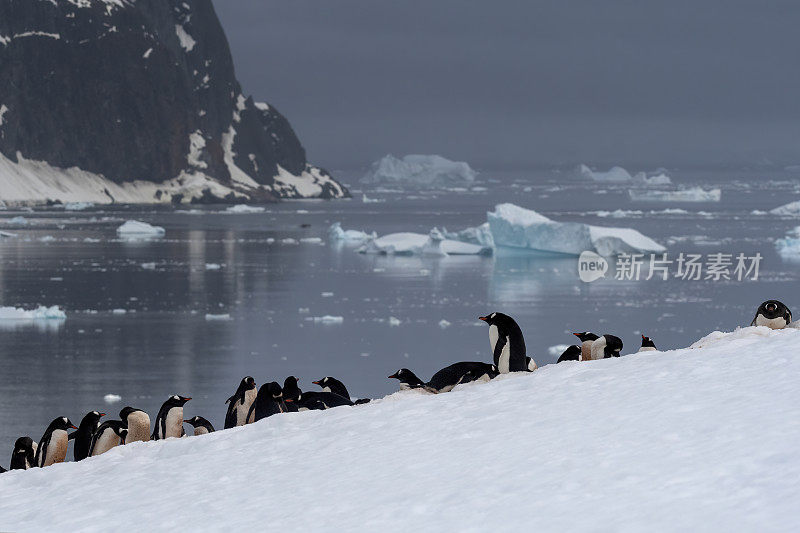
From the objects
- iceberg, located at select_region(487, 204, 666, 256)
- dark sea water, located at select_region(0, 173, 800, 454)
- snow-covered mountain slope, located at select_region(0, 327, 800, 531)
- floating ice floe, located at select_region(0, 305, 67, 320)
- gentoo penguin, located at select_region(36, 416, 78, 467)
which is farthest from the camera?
iceberg, located at select_region(487, 204, 666, 256)

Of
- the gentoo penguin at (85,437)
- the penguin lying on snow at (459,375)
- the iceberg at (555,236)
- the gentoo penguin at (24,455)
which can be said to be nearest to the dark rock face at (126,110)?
the iceberg at (555,236)

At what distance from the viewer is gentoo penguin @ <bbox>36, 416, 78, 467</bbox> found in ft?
26.8

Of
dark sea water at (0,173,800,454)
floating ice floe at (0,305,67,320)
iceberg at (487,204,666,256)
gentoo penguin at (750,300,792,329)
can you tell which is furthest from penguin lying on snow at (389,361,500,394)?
iceberg at (487,204,666,256)

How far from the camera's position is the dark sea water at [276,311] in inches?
672

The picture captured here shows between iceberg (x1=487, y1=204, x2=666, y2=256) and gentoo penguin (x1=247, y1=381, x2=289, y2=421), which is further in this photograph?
iceberg (x1=487, y1=204, x2=666, y2=256)

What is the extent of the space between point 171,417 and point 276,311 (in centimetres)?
1758

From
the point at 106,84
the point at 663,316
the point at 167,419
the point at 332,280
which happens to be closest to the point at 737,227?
the point at 332,280

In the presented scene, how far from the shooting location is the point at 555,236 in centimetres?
4153

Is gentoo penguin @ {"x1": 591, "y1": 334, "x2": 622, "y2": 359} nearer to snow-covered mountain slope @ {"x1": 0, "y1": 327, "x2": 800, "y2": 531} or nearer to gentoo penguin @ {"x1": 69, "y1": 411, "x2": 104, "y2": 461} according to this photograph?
snow-covered mountain slope @ {"x1": 0, "y1": 327, "x2": 800, "y2": 531}

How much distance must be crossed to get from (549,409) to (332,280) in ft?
89.3

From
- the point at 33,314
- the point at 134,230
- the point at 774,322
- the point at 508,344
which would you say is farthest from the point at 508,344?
the point at 134,230

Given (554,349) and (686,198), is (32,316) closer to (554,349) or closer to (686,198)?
(554,349)

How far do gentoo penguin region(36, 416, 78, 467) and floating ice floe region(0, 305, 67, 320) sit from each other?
16140 mm

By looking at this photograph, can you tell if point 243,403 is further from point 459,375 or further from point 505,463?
point 505,463
